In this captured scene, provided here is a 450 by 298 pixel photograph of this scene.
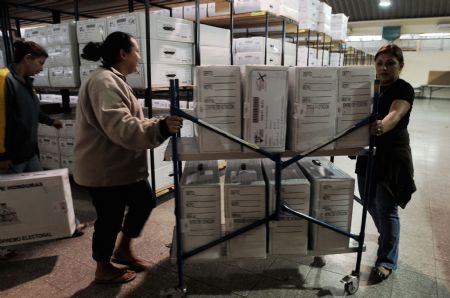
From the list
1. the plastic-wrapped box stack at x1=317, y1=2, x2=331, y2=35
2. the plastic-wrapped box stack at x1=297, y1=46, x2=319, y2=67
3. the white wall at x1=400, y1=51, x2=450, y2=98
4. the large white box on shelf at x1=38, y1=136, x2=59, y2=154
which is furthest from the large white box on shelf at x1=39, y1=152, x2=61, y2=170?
the white wall at x1=400, y1=51, x2=450, y2=98

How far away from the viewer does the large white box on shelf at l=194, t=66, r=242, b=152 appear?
159 cm

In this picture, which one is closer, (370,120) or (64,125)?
(370,120)

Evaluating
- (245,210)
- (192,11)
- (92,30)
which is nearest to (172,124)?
(245,210)

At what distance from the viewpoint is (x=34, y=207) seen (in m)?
2.17

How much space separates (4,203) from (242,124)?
1665 millimetres

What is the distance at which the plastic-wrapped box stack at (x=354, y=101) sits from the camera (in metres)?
1.68

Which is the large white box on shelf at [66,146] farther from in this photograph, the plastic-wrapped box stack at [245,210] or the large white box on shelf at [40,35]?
the plastic-wrapped box stack at [245,210]

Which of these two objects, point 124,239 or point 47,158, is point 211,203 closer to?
point 124,239

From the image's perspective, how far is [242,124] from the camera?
1.67 m

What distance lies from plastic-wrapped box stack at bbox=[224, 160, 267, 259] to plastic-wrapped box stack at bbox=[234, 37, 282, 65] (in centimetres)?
290

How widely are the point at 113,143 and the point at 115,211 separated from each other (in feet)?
1.36

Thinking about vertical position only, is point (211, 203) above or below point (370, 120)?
below

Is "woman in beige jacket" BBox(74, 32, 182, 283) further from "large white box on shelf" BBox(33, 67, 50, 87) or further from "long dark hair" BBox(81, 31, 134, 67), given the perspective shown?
"large white box on shelf" BBox(33, 67, 50, 87)

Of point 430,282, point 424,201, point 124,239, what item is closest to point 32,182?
point 124,239
